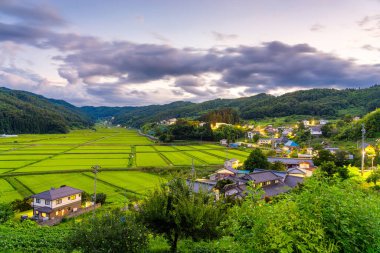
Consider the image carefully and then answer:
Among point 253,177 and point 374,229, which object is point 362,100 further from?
point 374,229

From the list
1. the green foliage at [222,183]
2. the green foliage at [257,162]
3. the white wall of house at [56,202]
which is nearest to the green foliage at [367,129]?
the green foliage at [257,162]

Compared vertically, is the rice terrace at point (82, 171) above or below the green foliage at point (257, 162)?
below

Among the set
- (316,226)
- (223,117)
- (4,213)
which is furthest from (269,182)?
(223,117)

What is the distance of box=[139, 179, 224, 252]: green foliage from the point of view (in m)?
13.6

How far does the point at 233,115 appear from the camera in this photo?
165 meters

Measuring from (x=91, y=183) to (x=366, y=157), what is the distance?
52.9 m

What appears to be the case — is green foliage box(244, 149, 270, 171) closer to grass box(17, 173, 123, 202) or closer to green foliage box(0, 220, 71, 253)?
grass box(17, 173, 123, 202)

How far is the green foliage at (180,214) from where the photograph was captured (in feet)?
44.6

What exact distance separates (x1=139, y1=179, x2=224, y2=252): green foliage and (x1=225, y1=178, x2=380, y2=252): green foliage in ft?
19.3

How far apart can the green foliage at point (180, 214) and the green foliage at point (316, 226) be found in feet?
19.3

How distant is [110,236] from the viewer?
11.6m

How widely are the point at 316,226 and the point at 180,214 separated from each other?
8.00m

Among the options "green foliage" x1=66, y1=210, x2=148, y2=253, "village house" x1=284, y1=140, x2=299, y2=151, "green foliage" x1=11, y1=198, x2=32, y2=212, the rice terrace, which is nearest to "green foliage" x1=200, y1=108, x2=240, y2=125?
"village house" x1=284, y1=140, x2=299, y2=151

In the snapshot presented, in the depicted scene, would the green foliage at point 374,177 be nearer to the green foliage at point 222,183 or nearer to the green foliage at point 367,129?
the green foliage at point 222,183
